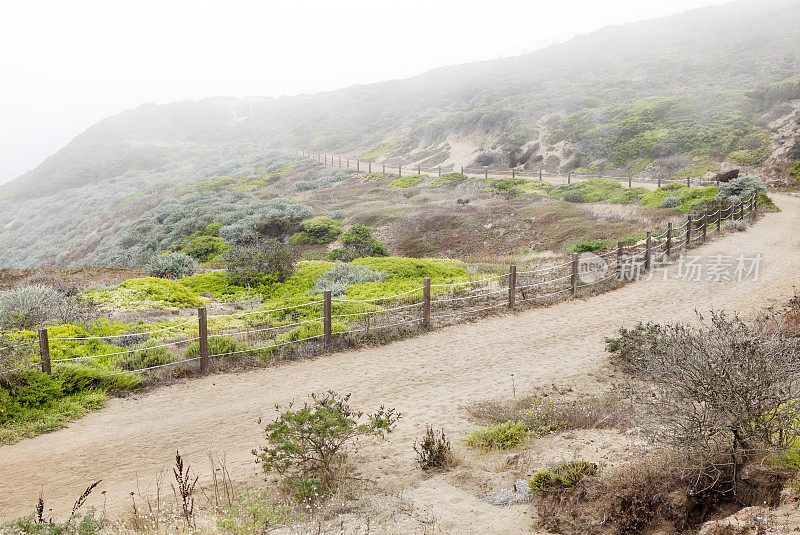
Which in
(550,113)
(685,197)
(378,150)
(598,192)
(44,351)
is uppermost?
(550,113)

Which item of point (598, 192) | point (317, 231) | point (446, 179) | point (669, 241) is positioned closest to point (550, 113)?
point (446, 179)

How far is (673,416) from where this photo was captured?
456 centimetres

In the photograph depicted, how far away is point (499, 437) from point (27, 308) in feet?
34.3

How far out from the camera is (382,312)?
11445 mm

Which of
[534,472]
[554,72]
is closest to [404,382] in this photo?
[534,472]

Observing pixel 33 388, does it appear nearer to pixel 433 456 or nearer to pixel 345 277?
pixel 433 456

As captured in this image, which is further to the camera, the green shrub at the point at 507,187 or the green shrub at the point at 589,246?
the green shrub at the point at 507,187

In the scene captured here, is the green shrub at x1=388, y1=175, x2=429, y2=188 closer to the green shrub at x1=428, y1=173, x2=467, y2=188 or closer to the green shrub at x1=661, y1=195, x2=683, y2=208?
the green shrub at x1=428, y1=173, x2=467, y2=188

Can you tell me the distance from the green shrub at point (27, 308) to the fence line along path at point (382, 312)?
1974 mm

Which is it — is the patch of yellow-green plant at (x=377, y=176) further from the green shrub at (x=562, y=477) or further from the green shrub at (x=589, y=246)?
the green shrub at (x=562, y=477)

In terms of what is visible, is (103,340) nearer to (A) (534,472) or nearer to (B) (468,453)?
(B) (468,453)

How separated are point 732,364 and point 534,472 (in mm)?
2100

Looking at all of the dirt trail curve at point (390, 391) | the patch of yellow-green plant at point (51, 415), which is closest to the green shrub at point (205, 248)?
the dirt trail curve at point (390, 391)

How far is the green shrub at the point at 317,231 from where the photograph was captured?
25422 mm
